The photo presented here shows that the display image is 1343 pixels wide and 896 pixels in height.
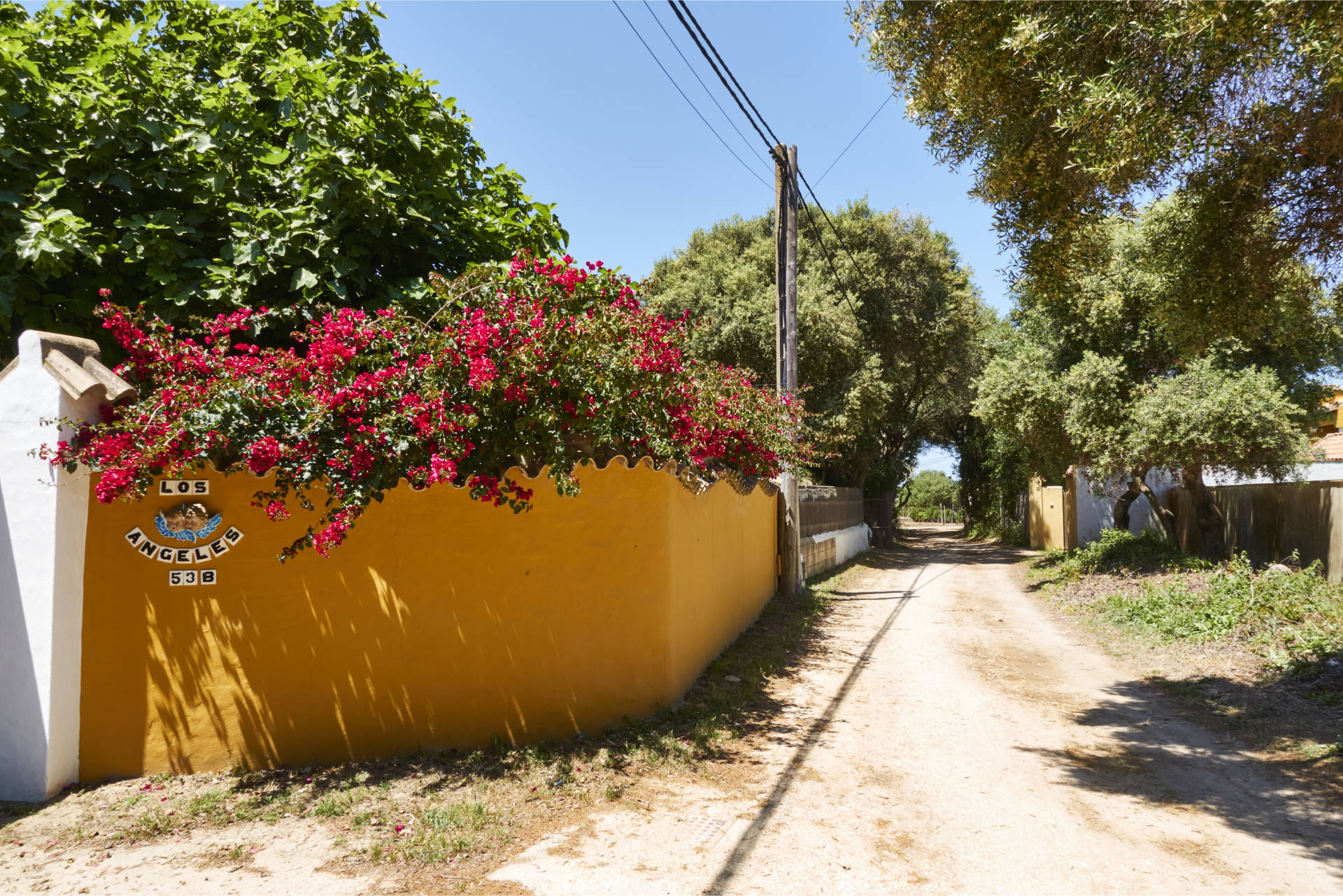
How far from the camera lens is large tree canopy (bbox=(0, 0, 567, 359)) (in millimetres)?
6348

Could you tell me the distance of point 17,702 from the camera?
16.7ft

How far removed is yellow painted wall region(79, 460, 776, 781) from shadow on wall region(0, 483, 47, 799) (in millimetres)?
323

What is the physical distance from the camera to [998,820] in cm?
480

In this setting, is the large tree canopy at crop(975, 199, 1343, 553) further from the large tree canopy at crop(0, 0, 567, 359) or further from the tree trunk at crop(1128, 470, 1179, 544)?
the large tree canopy at crop(0, 0, 567, 359)

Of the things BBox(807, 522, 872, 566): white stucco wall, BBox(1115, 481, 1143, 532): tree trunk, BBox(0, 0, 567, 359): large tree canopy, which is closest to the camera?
BBox(0, 0, 567, 359): large tree canopy

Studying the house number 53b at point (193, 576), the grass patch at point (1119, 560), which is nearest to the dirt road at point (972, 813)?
the house number 53b at point (193, 576)

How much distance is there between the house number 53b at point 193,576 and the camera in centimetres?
557

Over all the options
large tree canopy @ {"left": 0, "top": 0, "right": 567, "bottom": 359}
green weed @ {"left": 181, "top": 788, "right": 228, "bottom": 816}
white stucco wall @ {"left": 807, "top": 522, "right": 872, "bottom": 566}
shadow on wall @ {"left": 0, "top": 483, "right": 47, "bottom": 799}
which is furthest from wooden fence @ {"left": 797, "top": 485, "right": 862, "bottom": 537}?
shadow on wall @ {"left": 0, "top": 483, "right": 47, "bottom": 799}

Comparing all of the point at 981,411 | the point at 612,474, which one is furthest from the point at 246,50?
the point at 981,411

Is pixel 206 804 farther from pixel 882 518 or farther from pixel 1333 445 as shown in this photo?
pixel 882 518

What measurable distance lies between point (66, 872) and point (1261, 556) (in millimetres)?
16306

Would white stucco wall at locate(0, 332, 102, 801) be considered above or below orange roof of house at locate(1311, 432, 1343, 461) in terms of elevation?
below

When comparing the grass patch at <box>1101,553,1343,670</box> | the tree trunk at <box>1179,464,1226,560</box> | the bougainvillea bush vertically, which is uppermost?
the bougainvillea bush

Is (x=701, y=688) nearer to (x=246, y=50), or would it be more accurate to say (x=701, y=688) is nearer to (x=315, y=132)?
(x=315, y=132)
